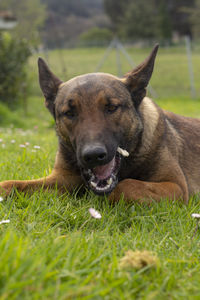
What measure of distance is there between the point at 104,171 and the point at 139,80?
36.6 inches

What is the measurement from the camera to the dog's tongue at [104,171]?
3.00 m

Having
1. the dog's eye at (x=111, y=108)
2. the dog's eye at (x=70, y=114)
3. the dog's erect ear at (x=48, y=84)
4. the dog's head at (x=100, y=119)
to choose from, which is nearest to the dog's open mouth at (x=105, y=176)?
the dog's head at (x=100, y=119)

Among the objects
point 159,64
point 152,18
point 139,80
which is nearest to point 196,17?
point 152,18

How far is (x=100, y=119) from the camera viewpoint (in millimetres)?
2850

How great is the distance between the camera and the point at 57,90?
351 centimetres

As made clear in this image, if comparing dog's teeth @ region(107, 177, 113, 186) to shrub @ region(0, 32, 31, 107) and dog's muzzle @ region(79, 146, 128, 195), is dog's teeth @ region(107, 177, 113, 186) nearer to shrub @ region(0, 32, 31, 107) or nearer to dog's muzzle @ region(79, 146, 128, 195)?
dog's muzzle @ region(79, 146, 128, 195)

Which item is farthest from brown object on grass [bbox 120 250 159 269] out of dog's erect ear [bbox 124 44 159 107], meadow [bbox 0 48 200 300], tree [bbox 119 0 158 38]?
tree [bbox 119 0 158 38]

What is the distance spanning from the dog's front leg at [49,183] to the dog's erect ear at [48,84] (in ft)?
2.05

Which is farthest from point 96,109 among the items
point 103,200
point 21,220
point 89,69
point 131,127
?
point 89,69

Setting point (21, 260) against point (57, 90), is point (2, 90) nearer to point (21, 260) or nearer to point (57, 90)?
point (57, 90)

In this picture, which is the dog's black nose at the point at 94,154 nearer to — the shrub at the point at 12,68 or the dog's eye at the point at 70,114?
the dog's eye at the point at 70,114

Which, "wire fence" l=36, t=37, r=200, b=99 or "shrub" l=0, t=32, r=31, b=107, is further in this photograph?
"wire fence" l=36, t=37, r=200, b=99

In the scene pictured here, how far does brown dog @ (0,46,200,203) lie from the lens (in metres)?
2.84

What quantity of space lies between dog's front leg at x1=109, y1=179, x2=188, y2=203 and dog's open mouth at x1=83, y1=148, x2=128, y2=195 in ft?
0.21
